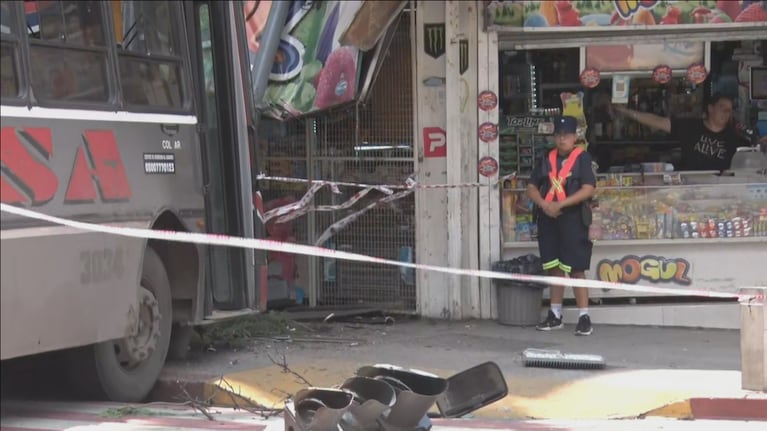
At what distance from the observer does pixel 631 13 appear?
999 centimetres

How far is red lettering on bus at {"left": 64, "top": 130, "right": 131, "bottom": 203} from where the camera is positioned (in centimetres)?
648

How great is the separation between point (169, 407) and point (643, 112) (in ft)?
20.3

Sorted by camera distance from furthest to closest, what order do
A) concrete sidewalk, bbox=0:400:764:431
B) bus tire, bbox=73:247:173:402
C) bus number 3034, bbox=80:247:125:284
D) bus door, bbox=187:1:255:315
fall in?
1. bus door, bbox=187:1:255:315
2. bus tire, bbox=73:247:173:402
3. concrete sidewalk, bbox=0:400:764:431
4. bus number 3034, bbox=80:247:125:284

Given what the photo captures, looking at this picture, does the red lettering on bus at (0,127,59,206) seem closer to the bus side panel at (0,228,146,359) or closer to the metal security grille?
the bus side panel at (0,228,146,359)

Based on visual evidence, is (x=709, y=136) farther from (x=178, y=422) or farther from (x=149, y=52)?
(x=178, y=422)

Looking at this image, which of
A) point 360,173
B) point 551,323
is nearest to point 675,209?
point 551,323

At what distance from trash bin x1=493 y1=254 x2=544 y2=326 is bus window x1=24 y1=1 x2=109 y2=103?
4496 mm

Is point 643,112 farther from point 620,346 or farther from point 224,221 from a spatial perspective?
point 224,221

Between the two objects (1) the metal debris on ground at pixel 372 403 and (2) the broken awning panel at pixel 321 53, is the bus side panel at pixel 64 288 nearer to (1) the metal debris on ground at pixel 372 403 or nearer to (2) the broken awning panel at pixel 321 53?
(1) the metal debris on ground at pixel 372 403

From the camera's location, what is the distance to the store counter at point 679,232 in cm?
1015

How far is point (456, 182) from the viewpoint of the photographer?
1027cm

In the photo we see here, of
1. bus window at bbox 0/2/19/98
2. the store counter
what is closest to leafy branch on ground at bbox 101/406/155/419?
bus window at bbox 0/2/19/98

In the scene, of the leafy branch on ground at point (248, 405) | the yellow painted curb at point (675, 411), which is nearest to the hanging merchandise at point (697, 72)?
the yellow painted curb at point (675, 411)

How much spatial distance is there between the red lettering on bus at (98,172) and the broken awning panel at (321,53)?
3.19 metres
